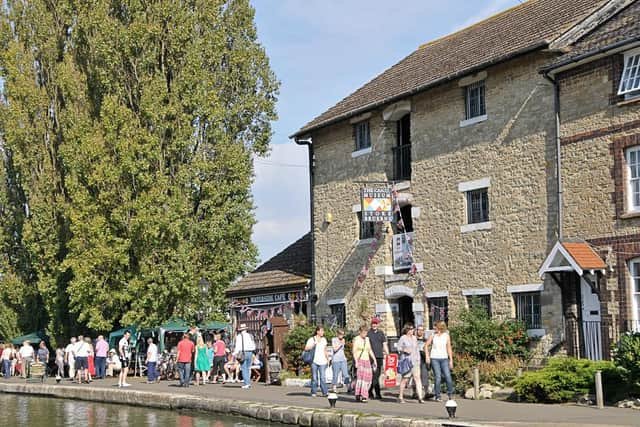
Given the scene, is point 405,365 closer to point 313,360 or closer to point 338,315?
point 313,360

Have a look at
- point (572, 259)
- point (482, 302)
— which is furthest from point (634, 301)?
point (482, 302)

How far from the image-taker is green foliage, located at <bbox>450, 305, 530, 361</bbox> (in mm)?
22453

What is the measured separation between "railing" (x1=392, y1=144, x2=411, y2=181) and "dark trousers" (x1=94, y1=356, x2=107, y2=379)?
443 inches

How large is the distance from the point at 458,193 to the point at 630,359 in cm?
957

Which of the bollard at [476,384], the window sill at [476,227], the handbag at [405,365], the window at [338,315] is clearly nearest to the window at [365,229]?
the window at [338,315]

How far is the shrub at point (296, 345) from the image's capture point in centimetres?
2739

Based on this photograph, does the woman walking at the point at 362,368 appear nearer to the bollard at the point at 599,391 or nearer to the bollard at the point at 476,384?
the bollard at the point at 476,384

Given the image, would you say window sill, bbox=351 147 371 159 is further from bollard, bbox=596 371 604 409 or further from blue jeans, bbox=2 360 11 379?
blue jeans, bbox=2 360 11 379

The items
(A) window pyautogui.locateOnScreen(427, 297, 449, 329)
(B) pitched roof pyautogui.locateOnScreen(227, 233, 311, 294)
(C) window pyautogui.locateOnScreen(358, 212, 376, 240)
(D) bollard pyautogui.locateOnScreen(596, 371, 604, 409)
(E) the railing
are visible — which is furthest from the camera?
(B) pitched roof pyautogui.locateOnScreen(227, 233, 311, 294)

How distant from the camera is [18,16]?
128ft

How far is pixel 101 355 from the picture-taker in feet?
102

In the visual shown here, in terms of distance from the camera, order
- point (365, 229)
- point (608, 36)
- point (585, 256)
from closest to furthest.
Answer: point (585, 256), point (608, 36), point (365, 229)

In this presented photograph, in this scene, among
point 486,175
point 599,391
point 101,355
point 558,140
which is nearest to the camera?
point 599,391

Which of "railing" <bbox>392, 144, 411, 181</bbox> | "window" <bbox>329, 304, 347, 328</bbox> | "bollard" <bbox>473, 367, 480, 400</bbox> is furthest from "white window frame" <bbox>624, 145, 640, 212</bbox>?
"window" <bbox>329, 304, 347, 328</bbox>
